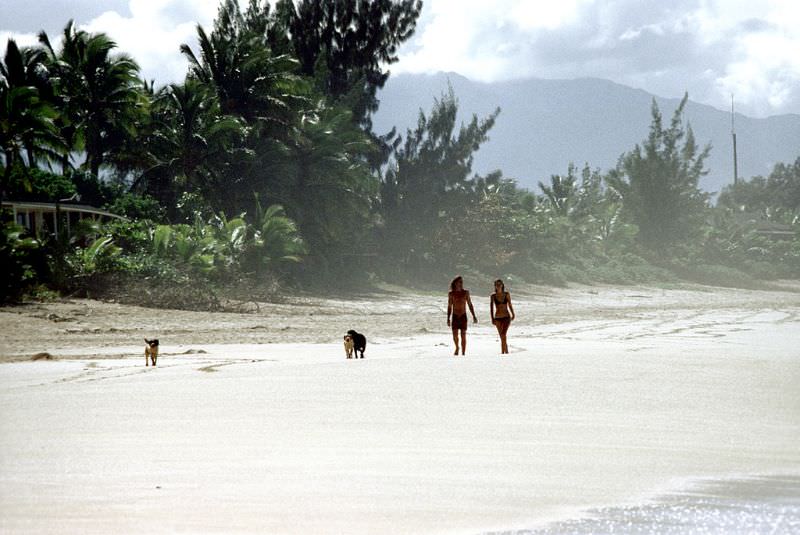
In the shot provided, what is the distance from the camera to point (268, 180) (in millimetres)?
32719

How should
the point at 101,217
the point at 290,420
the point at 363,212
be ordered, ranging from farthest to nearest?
the point at 363,212
the point at 101,217
the point at 290,420

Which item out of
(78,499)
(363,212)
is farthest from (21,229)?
(78,499)

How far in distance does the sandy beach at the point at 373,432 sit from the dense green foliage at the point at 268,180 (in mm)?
9815

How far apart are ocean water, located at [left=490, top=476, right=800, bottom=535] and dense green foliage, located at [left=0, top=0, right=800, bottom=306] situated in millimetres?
18105

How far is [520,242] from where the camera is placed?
42.0 m

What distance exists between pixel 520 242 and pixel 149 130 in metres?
16.7

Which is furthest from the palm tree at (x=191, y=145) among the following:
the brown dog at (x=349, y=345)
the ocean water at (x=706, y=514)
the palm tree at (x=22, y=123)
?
the ocean water at (x=706, y=514)

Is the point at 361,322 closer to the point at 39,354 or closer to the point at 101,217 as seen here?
the point at 39,354

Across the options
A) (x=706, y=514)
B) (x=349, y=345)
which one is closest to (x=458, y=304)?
(x=349, y=345)

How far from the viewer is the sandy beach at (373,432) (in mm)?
5285

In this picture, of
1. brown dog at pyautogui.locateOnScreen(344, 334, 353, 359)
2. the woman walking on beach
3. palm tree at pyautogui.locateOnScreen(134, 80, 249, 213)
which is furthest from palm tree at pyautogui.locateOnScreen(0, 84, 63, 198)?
the woman walking on beach

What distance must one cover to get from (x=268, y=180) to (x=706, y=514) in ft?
93.0

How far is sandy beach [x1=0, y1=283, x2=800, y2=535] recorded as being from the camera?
529 centimetres

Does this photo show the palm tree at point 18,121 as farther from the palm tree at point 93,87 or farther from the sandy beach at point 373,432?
the sandy beach at point 373,432
